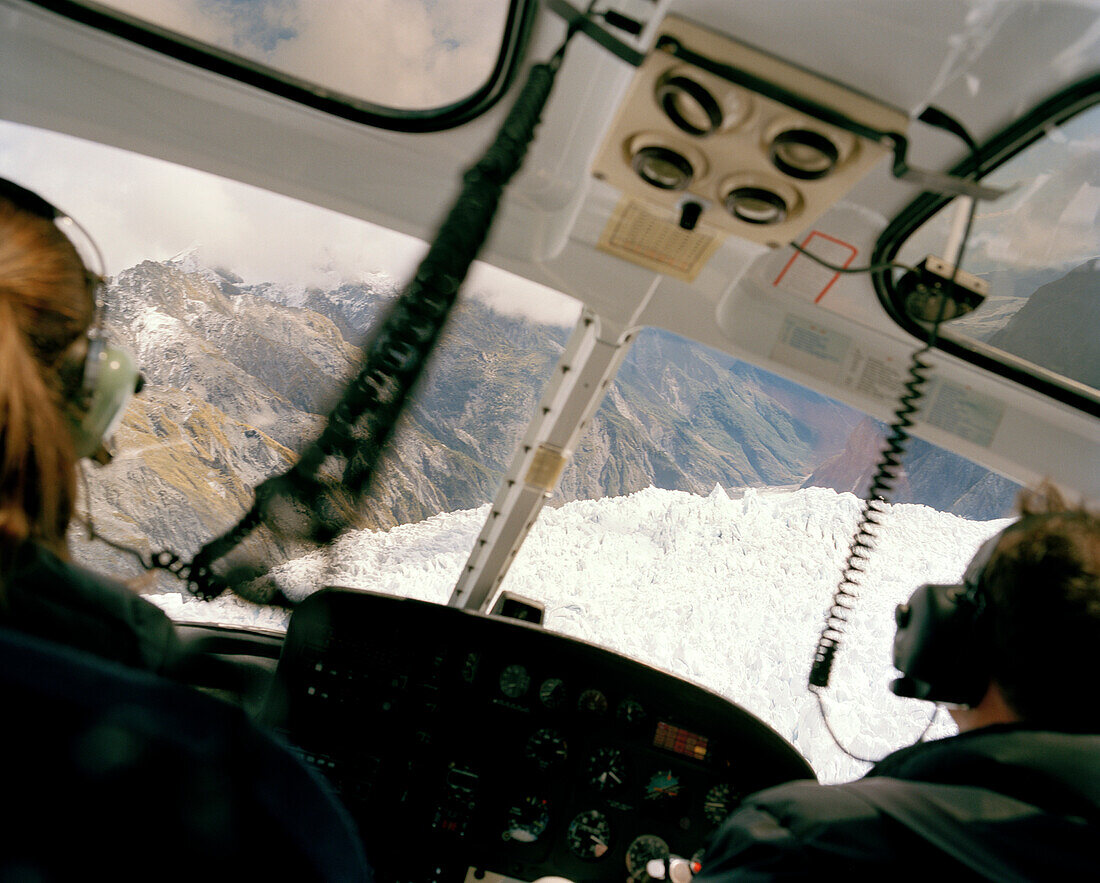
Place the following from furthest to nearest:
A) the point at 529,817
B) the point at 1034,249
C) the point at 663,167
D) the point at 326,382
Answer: the point at 326,382 < the point at 529,817 < the point at 1034,249 < the point at 663,167

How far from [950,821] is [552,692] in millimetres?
1093

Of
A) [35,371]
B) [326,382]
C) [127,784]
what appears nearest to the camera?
[127,784]

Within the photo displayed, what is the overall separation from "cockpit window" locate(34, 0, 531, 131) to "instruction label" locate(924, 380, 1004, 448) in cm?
141

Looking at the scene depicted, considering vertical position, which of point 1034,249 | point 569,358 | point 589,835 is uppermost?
point 1034,249

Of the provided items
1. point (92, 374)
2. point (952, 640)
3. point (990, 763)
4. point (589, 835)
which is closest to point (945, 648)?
point (952, 640)

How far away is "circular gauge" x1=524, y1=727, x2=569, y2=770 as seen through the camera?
5.22 ft

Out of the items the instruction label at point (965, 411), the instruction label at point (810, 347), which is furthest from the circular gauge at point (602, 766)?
the instruction label at point (965, 411)

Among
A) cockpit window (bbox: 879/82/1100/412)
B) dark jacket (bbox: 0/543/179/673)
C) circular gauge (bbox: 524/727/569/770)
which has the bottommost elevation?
circular gauge (bbox: 524/727/569/770)

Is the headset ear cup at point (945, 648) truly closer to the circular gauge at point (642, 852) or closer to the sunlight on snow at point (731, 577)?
the circular gauge at point (642, 852)

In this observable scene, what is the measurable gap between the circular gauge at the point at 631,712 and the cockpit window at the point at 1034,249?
1.22 metres

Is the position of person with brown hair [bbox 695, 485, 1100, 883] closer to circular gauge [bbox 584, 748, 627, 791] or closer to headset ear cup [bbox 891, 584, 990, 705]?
headset ear cup [bbox 891, 584, 990, 705]

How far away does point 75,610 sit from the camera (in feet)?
1.93

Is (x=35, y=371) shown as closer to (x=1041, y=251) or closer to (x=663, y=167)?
(x=663, y=167)

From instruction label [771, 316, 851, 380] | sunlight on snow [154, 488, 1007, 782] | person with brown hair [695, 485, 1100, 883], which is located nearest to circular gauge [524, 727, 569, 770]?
sunlight on snow [154, 488, 1007, 782]
